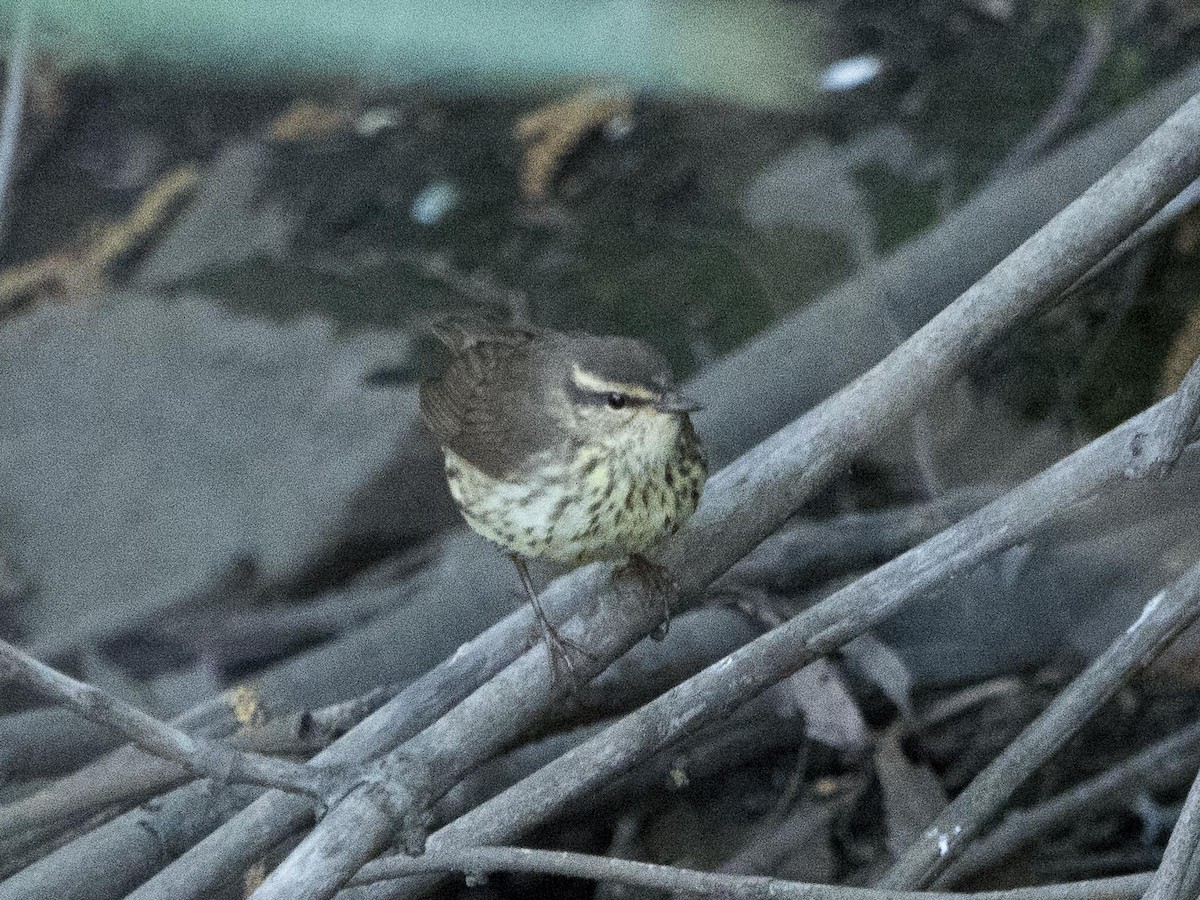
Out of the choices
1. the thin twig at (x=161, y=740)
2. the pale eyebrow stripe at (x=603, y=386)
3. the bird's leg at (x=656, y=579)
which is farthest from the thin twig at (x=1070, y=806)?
the thin twig at (x=161, y=740)

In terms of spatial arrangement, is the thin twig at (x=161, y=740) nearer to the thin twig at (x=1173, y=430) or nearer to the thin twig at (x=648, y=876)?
the thin twig at (x=648, y=876)

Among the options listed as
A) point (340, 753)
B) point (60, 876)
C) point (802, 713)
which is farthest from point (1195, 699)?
point (60, 876)

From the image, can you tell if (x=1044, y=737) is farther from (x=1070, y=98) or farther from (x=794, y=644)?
(x=1070, y=98)

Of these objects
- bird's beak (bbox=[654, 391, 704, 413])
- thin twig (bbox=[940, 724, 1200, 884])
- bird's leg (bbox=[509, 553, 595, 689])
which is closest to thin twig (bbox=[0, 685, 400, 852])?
bird's leg (bbox=[509, 553, 595, 689])

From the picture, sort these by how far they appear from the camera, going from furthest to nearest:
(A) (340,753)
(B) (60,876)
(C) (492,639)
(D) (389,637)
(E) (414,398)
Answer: (E) (414,398) → (D) (389,637) → (C) (492,639) → (B) (60,876) → (A) (340,753)

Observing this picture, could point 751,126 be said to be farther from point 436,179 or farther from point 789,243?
point 436,179

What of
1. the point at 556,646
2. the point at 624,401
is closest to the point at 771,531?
the point at 624,401
